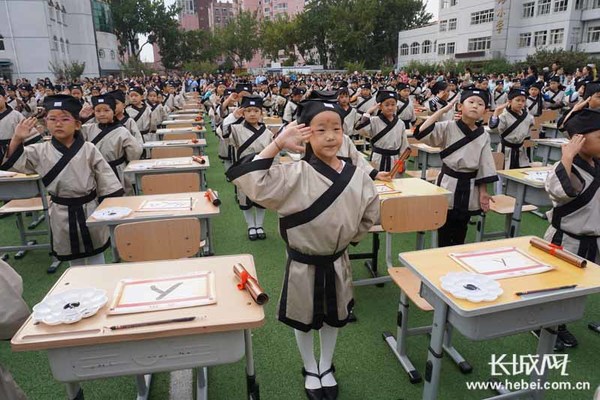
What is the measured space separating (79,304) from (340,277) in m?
1.41

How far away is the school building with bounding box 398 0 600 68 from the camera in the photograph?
34625 mm

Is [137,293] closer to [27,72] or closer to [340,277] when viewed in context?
[340,277]

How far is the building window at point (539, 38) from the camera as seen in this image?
121ft

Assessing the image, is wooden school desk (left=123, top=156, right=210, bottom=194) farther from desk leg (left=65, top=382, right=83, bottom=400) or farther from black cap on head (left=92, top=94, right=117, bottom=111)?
desk leg (left=65, top=382, right=83, bottom=400)

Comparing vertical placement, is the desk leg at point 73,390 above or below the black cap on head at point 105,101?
below

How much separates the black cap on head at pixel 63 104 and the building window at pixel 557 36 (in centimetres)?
4192

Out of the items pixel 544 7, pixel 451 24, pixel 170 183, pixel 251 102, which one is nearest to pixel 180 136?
pixel 251 102

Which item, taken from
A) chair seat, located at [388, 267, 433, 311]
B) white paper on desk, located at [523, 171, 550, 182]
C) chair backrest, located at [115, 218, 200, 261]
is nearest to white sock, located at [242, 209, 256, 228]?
chair backrest, located at [115, 218, 200, 261]

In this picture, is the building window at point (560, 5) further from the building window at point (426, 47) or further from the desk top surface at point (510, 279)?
the desk top surface at point (510, 279)

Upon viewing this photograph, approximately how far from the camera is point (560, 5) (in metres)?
35.3

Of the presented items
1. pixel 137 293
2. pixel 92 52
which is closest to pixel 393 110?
pixel 137 293

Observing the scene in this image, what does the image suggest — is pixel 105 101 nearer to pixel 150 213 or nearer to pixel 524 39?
pixel 150 213

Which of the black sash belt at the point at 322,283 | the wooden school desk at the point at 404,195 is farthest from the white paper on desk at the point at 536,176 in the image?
the black sash belt at the point at 322,283

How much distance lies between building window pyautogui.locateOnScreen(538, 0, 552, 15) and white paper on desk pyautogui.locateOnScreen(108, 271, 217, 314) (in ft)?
146
